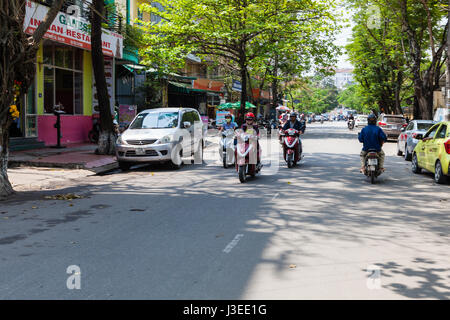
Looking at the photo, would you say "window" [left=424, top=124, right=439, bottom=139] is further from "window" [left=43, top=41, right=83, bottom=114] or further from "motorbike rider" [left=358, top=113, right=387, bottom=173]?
"window" [left=43, top=41, right=83, bottom=114]

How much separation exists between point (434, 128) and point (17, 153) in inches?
513

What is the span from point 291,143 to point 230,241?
9.16 meters

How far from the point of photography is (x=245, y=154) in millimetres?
12062

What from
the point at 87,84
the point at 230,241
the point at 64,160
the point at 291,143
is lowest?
the point at 230,241

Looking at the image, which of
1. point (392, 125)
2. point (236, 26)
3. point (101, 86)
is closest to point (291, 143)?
point (101, 86)

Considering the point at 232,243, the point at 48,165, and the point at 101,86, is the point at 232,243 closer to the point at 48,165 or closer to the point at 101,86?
the point at 48,165

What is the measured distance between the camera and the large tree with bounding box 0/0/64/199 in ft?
32.9

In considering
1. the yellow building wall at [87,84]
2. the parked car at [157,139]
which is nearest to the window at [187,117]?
the parked car at [157,139]

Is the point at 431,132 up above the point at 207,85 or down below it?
below

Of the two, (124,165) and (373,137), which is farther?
(124,165)

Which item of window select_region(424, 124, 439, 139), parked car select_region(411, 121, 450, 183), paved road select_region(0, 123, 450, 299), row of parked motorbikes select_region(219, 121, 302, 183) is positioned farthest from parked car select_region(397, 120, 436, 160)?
paved road select_region(0, 123, 450, 299)

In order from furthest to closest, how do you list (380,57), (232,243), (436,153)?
(380,57) < (436,153) < (232,243)

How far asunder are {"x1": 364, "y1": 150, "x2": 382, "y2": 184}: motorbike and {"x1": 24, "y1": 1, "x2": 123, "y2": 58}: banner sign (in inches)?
453
